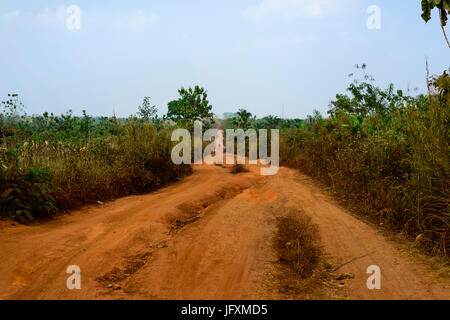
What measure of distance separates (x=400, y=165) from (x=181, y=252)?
4392 mm

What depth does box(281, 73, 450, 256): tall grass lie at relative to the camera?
4.95m

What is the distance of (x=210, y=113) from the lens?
22.2 meters

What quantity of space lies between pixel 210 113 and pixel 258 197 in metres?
14.2

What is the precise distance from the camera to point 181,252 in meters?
4.95

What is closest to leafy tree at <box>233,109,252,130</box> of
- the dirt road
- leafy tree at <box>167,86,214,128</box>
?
leafy tree at <box>167,86,214,128</box>

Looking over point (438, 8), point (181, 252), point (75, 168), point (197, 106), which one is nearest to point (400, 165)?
point (438, 8)

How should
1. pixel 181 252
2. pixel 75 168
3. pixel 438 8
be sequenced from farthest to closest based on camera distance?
pixel 75 168, pixel 438 8, pixel 181 252

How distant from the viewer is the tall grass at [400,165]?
195 inches

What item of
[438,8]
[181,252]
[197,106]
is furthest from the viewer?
[197,106]

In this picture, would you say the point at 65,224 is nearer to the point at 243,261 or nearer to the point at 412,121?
the point at 243,261

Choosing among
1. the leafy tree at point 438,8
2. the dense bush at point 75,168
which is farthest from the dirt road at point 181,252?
the leafy tree at point 438,8

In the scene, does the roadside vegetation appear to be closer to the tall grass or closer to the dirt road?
the dirt road

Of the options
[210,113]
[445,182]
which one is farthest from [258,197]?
[210,113]

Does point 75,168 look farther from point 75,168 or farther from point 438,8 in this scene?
point 438,8
